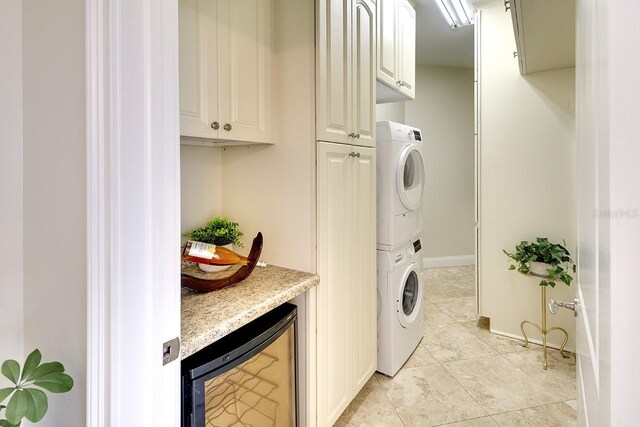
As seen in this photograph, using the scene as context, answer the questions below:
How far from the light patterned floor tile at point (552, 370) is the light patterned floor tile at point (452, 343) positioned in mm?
203

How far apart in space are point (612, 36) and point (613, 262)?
28 cm

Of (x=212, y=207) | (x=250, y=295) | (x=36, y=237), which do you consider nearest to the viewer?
(x=36, y=237)

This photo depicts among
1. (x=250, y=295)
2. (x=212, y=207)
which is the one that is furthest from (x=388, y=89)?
(x=250, y=295)

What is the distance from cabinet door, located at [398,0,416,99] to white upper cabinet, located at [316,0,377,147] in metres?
0.56

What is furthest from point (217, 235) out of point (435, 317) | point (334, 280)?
point (435, 317)

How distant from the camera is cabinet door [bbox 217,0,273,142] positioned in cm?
128

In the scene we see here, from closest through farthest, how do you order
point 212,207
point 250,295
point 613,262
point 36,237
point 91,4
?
point 613,262 < point 91,4 < point 36,237 < point 250,295 < point 212,207

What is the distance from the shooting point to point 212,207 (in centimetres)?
166

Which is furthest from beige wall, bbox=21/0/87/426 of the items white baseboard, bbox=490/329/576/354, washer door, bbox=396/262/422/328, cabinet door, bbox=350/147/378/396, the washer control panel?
white baseboard, bbox=490/329/576/354

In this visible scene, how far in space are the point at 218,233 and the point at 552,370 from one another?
2346mm

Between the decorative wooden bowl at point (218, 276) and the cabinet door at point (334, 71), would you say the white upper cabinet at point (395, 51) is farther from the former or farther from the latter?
the decorative wooden bowl at point (218, 276)

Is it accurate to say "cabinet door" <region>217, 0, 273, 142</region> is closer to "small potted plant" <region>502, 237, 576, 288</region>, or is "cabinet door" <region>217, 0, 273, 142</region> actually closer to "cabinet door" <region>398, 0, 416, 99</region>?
"cabinet door" <region>398, 0, 416, 99</region>

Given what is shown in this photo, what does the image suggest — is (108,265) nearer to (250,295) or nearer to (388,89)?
(250,295)

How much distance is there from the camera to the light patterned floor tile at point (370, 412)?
1771 millimetres
